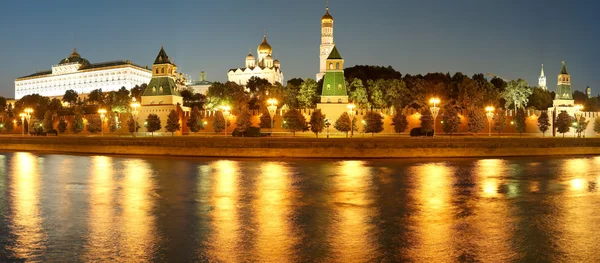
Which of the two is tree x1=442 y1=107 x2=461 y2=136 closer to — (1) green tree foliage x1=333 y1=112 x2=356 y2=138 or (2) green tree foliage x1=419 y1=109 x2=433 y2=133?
(2) green tree foliage x1=419 y1=109 x2=433 y2=133

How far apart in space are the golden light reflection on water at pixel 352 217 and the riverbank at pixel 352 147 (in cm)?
620

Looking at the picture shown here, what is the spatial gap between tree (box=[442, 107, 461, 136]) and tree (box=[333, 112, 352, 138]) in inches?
404

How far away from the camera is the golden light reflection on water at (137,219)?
8.30 metres

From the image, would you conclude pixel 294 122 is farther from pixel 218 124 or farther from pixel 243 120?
pixel 218 124

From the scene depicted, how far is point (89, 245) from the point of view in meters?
8.63

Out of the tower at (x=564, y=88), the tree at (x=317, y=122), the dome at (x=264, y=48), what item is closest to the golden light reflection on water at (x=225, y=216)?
the tree at (x=317, y=122)

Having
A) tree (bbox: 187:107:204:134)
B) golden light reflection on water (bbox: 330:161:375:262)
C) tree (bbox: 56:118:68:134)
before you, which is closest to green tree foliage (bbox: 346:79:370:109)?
tree (bbox: 187:107:204:134)

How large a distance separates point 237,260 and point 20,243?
4095 mm

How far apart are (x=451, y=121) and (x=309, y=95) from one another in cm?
2064

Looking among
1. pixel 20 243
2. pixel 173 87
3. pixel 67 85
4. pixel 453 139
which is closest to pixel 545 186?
pixel 453 139

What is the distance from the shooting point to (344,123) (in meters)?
47.9

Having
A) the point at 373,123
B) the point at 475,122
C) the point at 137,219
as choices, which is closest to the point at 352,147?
the point at 137,219

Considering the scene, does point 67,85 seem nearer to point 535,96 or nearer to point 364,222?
point 535,96

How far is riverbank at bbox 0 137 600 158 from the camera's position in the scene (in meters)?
26.1
